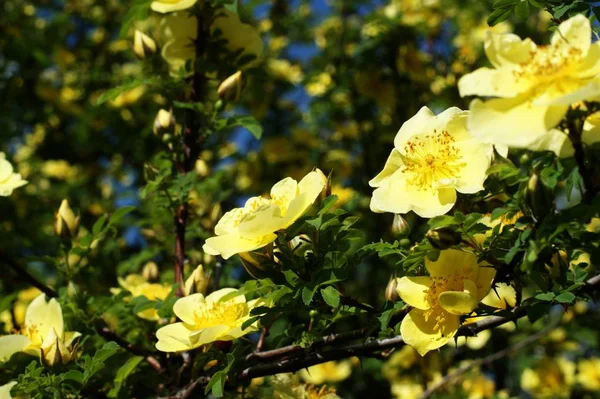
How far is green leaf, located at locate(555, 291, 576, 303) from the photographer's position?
133cm

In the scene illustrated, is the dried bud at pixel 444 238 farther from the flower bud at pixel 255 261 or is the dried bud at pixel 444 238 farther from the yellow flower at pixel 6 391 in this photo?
the yellow flower at pixel 6 391

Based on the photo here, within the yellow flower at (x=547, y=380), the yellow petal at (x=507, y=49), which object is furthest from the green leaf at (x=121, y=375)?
the yellow flower at (x=547, y=380)

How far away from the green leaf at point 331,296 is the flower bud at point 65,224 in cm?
112

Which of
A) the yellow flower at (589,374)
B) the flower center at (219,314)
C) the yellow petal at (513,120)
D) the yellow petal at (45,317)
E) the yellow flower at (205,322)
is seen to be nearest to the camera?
the yellow petal at (513,120)

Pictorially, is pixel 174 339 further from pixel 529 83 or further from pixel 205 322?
pixel 529 83

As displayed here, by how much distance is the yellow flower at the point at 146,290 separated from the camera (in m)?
2.06

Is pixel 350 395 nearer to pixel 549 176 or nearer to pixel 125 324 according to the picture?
pixel 125 324

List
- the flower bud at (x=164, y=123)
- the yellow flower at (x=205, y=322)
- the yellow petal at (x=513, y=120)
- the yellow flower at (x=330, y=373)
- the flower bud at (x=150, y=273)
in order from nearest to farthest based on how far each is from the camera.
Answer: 1. the yellow petal at (x=513, y=120)
2. the yellow flower at (x=205, y=322)
3. the flower bud at (x=164, y=123)
4. the flower bud at (x=150, y=273)
5. the yellow flower at (x=330, y=373)

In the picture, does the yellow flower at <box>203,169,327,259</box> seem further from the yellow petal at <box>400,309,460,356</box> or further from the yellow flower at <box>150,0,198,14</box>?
the yellow flower at <box>150,0,198,14</box>

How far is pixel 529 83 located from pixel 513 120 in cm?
8

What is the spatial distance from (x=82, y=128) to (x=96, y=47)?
138 centimetres

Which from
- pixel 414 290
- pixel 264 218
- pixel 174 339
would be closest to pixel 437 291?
pixel 414 290

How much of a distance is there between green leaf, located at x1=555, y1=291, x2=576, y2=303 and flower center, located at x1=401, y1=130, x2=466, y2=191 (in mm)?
318

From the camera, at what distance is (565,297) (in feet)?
4.40
